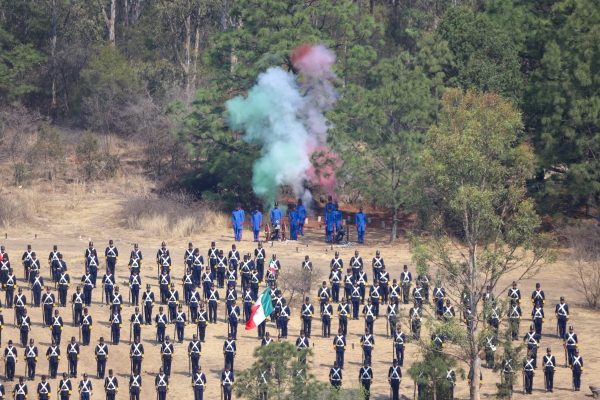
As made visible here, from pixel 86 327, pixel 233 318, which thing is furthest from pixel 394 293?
pixel 86 327

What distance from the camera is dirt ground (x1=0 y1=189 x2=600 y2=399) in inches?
1107

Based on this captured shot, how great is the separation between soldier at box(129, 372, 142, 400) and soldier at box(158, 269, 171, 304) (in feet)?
20.1

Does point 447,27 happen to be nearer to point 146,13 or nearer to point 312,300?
point 312,300

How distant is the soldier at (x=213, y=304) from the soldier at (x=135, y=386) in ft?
17.4

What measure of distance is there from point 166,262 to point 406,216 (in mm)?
15212

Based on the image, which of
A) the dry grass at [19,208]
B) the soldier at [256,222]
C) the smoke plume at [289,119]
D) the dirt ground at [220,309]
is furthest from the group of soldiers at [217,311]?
the smoke plume at [289,119]

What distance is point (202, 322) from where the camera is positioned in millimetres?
29984

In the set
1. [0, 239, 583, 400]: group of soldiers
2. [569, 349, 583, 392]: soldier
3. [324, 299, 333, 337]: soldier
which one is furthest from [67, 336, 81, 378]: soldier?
[569, 349, 583, 392]: soldier

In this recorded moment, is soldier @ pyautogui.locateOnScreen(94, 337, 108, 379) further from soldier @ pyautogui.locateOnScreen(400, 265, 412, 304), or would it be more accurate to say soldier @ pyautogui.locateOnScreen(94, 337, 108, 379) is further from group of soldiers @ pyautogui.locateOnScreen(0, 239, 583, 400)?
soldier @ pyautogui.locateOnScreen(400, 265, 412, 304)

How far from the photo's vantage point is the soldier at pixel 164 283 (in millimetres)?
32438

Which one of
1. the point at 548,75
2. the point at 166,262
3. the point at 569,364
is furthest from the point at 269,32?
the point at 569,364

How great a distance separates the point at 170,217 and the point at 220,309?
31.4 feet

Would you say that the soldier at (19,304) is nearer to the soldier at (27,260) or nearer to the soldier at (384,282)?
the soldier at (27,260)

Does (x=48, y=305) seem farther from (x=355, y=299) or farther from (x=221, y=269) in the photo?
(x=355, y=299)
